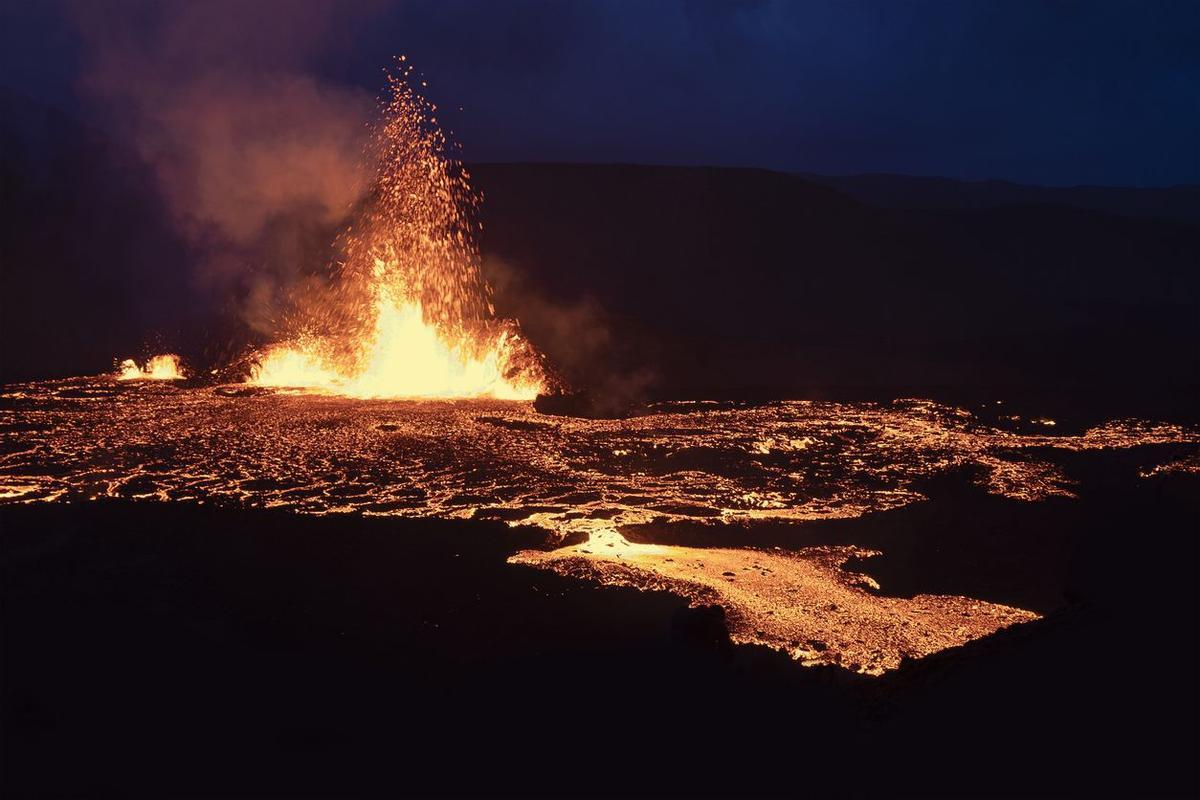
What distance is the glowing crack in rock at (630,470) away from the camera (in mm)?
7895

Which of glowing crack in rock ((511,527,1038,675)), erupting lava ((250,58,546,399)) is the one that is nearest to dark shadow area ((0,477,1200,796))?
glowing crack in rock ((511,527,1038,675))

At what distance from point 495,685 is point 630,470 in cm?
641

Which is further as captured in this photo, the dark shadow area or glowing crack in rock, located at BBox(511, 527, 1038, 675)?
glowing crack in rock, located at BBox(511, 527, 1038, 675)

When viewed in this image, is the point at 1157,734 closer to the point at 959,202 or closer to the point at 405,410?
the point at 405,410

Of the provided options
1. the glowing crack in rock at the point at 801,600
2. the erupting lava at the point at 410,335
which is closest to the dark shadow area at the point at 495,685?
the glowing crack in rock at the point at 801,600

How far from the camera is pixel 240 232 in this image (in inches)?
1355

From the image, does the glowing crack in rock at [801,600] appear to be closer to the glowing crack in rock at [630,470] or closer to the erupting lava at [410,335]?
the glowing crack in rock at [630,470]

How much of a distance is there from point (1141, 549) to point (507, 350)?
13425 mm

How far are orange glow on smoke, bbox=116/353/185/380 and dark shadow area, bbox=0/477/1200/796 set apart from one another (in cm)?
1341

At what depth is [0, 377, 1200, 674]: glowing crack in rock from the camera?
25.9 ft

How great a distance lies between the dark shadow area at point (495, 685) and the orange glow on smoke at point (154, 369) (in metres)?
13.4

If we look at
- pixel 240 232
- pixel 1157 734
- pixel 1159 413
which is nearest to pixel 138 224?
pixel 240 232

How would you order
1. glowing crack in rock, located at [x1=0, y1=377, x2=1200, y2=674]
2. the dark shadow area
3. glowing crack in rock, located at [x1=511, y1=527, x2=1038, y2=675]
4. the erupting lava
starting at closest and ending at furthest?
the dark shadow area < glowing crack in rock, located at [x1=511, y1=527, x2=1038, y2=675] < glowing crack in rock, located at [x1=0, y1=377, x2=1200, y2=674] < the erupting lava

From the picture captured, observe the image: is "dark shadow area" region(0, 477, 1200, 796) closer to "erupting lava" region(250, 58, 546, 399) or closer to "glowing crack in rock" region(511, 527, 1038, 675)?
"glowing crack in rock" region(511, 527, 1038, 675)
